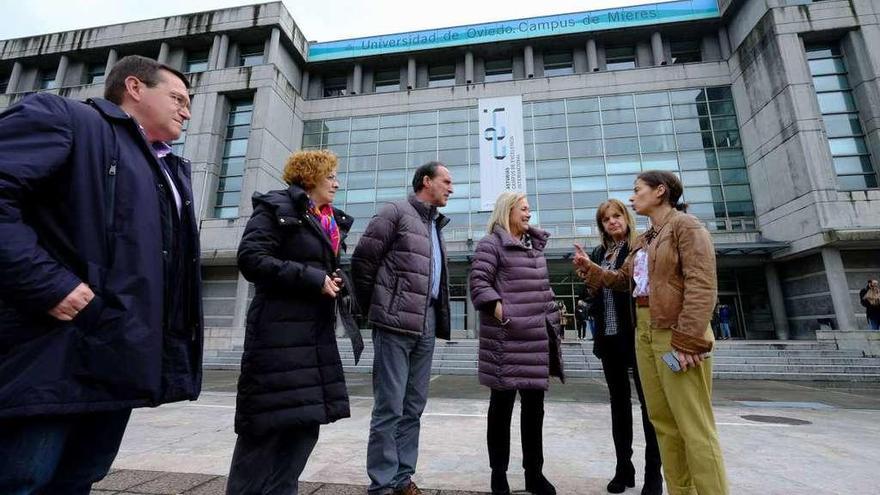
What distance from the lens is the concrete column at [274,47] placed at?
22594mm

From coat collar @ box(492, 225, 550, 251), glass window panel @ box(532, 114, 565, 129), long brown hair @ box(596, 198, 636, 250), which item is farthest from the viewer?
glass window panel @ box(532, 114, 565, 129)

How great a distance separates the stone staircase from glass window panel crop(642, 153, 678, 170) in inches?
388

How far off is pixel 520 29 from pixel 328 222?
2548 cm

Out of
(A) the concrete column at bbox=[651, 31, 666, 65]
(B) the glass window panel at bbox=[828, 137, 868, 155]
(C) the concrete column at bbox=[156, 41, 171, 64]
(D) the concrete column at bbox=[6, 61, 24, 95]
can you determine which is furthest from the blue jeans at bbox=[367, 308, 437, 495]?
(D) the concrete column at bbox=[6, 61, 24, 95]

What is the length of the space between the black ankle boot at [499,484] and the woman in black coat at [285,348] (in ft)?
Result: 3.68

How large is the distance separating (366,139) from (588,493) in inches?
922

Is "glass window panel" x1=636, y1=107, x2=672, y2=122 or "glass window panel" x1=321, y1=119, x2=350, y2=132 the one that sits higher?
"glass window panel" x1=321, y1=119, x2=350, y2=132

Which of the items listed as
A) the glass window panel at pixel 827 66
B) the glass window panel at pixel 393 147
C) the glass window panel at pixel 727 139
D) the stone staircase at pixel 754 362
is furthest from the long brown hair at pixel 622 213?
the glass window panel at pixel 827 66

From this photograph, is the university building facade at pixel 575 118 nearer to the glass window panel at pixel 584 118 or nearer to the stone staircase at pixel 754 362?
the glass window panel at pixel 584 118

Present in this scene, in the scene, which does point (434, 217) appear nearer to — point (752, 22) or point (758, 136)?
point (758, 136)

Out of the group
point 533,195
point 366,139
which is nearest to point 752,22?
point 533,195

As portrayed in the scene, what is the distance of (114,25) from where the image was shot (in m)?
24.5

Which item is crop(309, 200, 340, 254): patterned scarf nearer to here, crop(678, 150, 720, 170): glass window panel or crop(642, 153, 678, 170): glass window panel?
crop(642, 153, 678, 170): glass window panel

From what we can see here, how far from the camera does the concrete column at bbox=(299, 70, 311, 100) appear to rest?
1006 inches
